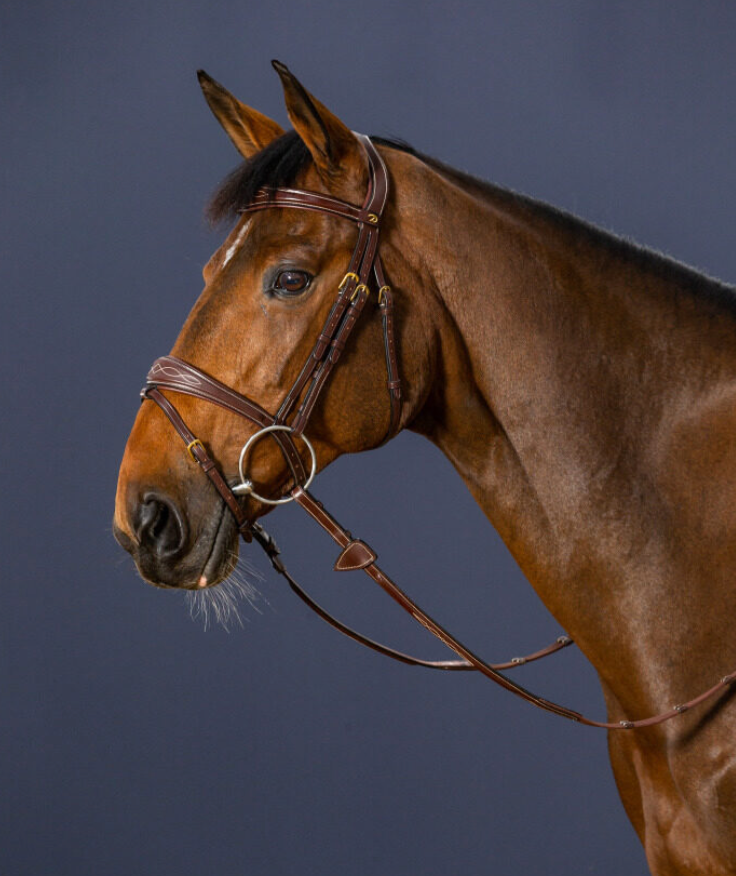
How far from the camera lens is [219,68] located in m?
3.04

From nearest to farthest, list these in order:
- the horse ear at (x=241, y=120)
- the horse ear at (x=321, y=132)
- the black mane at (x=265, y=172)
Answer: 1. the horse ear at (x=321, y=132)
2. the black mane at (x=265, y=172)
3. the horse ear at (x=241, y=120)

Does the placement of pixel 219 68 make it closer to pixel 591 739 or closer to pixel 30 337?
pixel 30 337

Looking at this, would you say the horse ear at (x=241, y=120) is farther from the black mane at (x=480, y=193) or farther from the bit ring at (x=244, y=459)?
the bit ring at (x=244, y=459)

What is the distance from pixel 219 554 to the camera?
1.34m

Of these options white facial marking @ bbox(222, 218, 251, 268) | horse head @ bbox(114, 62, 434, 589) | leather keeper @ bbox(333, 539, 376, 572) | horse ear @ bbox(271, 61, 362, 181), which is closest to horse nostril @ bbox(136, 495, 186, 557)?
horse head @ bbox(114, 62, 434, 589)

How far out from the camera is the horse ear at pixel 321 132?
4.16 ft

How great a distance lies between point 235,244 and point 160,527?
16.4 inches

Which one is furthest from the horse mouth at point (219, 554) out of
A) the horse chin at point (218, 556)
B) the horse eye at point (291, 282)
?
the horse eye at point (291, 282)

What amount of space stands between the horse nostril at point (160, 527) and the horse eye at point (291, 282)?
13.2 inches

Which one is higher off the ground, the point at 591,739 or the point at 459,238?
the point at 459,238

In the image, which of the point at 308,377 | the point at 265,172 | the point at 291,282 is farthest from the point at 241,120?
the point at 308,377

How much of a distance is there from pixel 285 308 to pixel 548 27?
219 centimetres

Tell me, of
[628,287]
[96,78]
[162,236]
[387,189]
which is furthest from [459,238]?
[96,78]

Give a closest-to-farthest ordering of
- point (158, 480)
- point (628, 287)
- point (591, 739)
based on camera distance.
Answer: point (158, 480), point (628, 287), point (591, 739)
